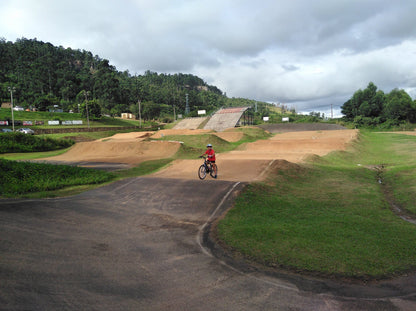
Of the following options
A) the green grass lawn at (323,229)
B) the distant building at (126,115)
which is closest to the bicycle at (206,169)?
the green grass lawn at (323,229)

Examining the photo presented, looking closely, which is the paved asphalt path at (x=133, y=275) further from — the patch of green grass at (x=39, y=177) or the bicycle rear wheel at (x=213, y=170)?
the bicycle rear wheel at (x=213, y=170)

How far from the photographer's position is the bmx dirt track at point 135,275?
170 inches

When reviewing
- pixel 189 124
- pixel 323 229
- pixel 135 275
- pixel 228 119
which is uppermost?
pixel 228 119

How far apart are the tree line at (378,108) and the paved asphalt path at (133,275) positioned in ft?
304

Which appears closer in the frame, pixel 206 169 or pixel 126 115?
pixel 206 169

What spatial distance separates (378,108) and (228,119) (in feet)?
175

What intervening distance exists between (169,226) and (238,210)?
2.77 metres

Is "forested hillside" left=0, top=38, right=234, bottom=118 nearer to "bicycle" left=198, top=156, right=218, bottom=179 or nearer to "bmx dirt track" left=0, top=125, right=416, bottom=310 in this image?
"bicycle" left=198, top=156, right=218, bottom=179

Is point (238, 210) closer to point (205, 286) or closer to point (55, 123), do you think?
point (205, 286)

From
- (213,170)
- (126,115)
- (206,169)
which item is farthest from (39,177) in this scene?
(126,115)

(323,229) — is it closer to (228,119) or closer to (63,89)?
(228,119)

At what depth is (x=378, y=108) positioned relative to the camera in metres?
90.4

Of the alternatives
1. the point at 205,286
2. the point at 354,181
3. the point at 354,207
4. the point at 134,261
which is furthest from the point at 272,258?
the point at 354,181

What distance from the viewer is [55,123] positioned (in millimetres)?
72125
